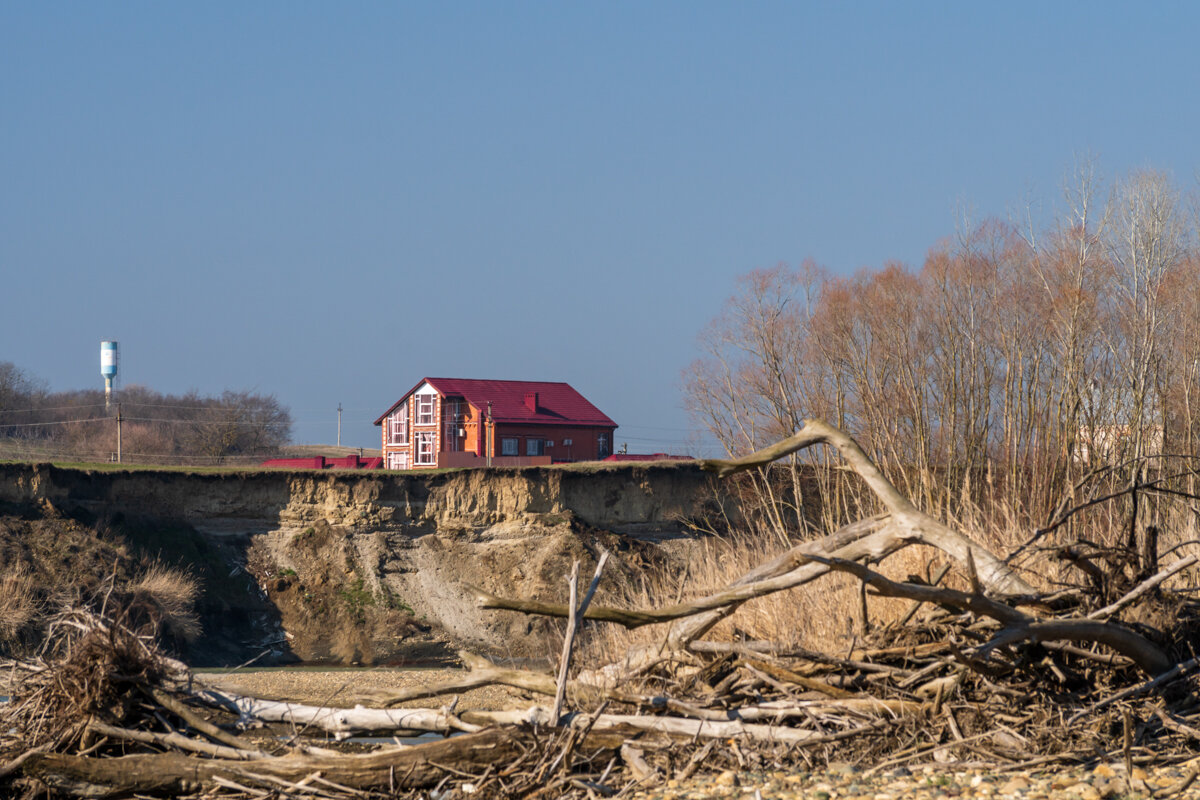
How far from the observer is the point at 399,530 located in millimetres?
39969

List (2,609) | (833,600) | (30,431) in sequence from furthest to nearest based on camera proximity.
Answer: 1. (30,431)
2. (2,609)
3. (833,600)

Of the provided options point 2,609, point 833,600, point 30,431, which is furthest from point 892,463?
point 30,431

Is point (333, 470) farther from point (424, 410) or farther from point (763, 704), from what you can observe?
point (763, 704)

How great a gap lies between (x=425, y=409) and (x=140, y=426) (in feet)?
67.6

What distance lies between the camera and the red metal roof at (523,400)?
170 ft

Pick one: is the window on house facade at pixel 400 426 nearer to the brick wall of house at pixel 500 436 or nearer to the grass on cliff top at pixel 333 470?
the brick wall of house at pixel 500 436

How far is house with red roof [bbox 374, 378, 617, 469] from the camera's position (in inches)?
2019

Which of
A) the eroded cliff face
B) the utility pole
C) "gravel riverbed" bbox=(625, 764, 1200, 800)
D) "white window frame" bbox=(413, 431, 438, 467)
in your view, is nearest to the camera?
"gravel riverbed" bbox=(625, 764, 1200, 800)

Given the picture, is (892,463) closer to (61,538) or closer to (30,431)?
(61,538)

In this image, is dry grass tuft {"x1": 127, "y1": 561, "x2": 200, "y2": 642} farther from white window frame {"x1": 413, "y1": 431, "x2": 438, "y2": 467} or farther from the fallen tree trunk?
the fallen tree trunk

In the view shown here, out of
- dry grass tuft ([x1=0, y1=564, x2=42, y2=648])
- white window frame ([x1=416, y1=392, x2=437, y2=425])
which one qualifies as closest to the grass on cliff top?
dry grass tuft ([x1=0, y1=564, x2=42, y2=648])

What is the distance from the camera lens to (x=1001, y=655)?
26.1ft

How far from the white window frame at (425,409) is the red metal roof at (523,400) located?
642 millimetres

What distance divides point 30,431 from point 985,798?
6972 cm
